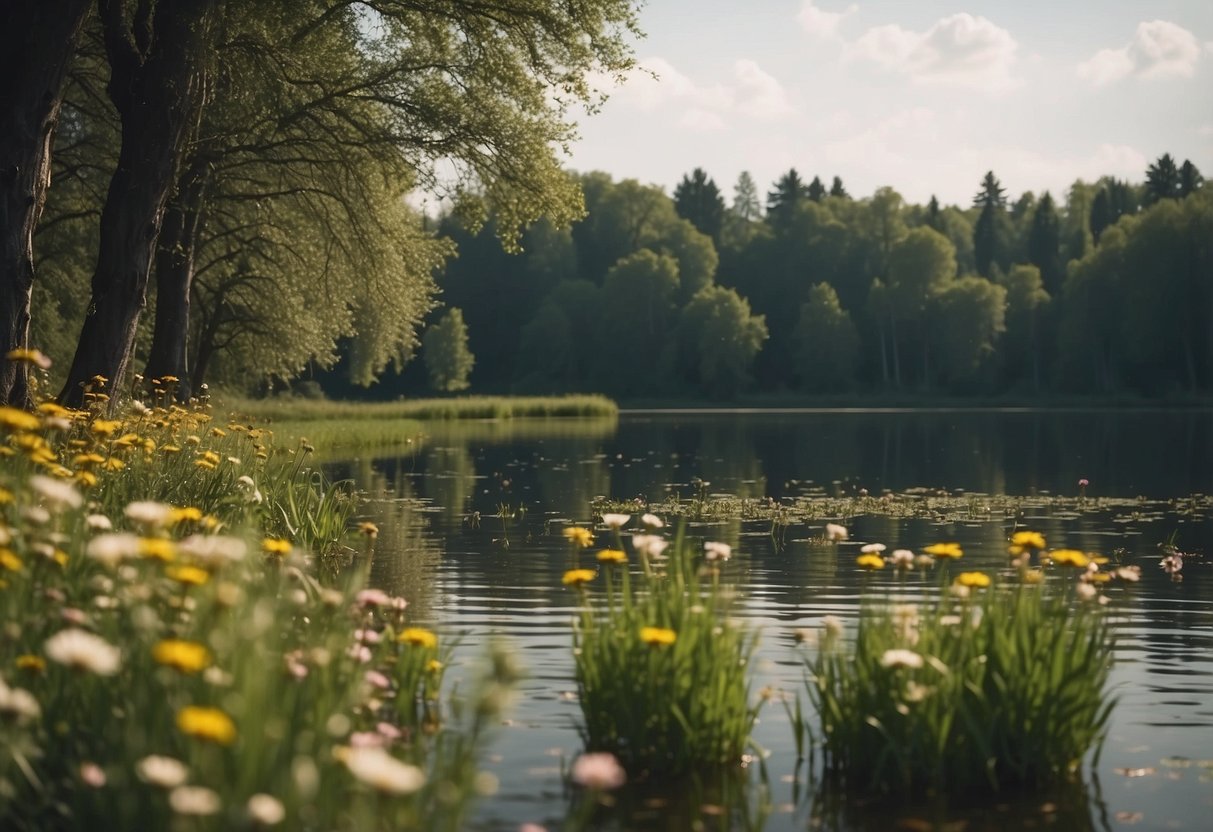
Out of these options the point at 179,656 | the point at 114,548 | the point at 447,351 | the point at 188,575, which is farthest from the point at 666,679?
the point at 447,351

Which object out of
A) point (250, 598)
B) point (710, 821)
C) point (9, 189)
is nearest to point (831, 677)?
point (710, 821)

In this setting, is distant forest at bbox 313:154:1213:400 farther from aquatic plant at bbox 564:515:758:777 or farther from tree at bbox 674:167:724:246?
aquatic plant at bbox 564:515:758:777

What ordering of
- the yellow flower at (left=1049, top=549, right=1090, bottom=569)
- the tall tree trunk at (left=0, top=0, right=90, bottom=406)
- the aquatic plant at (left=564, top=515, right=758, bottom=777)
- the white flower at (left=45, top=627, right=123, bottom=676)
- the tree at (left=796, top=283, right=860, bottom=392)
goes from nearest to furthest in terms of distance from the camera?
1. the white flower at (left=45, top=627, right=123, bottom=676)
2. the yellow flower at (left=1049, top=549, right=1090, bottom=569)
3. the aquatic plant at (left=564, top=515, right=758, bottom=777)
4. the tall tree trunk at (left=0, top=0, right=90, bottom=406)
5. the tree at (left=796, top=283, right=860, bottom=392)

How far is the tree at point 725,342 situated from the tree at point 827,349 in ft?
17.0

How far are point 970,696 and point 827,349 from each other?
10407 centimetres

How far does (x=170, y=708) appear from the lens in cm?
468

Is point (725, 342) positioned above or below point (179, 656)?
above

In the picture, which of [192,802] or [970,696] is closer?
[192,802]

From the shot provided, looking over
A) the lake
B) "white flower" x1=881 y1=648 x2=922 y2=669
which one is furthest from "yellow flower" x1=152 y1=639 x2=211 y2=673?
"white flower" x1=881 y1=648 x2=922 y2=669

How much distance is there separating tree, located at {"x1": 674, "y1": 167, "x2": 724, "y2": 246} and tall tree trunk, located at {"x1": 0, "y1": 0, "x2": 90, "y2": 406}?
127 m

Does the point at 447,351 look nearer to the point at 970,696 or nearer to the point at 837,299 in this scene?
the point at 837,299

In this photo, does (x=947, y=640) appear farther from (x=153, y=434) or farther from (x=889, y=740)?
(x=153, y=434)

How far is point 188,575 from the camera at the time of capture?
473cm

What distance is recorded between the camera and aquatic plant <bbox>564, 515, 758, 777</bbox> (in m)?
6.74
